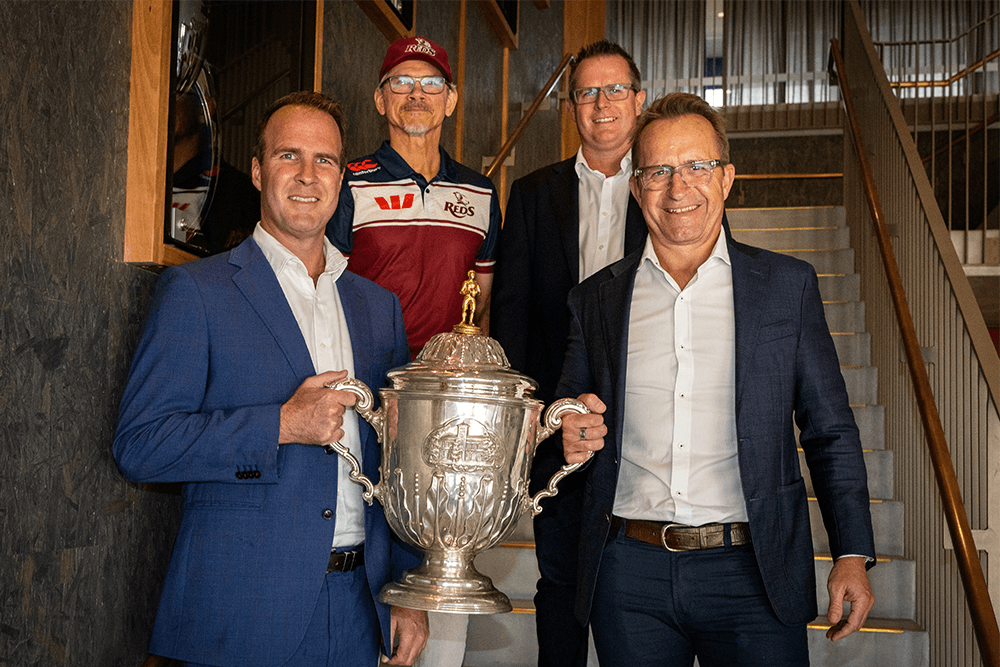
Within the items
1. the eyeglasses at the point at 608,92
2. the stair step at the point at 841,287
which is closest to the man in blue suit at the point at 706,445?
the eyeglasses at the point at 608,92

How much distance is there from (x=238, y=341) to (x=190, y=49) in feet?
2.68

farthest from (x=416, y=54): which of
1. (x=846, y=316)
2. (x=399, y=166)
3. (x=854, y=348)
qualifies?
(x=846, y=316)

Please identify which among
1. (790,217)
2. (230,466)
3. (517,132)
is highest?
(517,132)

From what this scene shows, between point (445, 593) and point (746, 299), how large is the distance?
749 millimetres

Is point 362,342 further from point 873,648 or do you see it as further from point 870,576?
point 870,576

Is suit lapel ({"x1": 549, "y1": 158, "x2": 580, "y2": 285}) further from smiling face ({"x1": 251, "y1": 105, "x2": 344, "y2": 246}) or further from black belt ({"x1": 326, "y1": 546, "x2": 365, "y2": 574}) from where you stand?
black belt ({"x1": 326, "y1": 546, "x2": 365, "y2": 574})

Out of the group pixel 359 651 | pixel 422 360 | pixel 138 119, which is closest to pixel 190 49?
pixel 138 119

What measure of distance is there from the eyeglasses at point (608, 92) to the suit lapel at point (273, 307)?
1107mm

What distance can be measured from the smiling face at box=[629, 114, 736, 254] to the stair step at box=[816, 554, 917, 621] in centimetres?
186

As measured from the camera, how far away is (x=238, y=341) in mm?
1547

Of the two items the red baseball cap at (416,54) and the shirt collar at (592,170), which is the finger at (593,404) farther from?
the red baseball cap at (416,54)

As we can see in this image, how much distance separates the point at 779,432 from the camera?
5.45 feet

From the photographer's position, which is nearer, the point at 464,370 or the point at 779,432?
the point at 464,370

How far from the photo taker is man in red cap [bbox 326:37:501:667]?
2.26 metres
